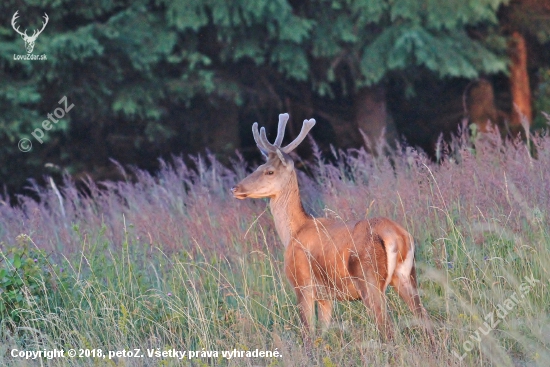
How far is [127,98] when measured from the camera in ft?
38.1

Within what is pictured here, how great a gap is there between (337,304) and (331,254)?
0.57 meters

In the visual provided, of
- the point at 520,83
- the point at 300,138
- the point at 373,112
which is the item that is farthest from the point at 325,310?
the point at 520,83

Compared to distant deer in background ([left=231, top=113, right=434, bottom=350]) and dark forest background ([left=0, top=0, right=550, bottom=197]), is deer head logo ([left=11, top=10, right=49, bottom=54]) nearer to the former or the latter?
dark forest background ([left=0, top=0, right=550, bottom=197])

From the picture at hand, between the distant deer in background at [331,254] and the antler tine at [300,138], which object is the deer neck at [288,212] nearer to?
the distant deer in background at [331,254]

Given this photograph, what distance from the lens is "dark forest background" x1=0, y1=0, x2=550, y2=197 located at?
443 inches

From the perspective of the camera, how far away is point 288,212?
6207 millimetres

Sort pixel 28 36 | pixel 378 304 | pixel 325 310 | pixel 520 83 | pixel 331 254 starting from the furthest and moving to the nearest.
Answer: pixel 520 83
pixel 28 36
pixel 325 310
pixel 331 254
pixel 378 304

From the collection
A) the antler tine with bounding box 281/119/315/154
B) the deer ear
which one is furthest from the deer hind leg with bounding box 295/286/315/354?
the antler tine with bounding box 281/119/315/154

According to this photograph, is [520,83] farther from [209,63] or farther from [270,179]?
[270,179]

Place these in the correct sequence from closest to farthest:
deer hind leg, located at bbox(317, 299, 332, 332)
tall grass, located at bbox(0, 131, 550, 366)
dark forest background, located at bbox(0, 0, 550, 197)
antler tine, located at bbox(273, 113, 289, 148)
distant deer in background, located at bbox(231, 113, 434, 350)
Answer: tall grass, located at bbox(0, 131, 550, 366), distant deer in background, located at bbox(231, 113, 434, 350), deer hind leg, located at bbox(317, 299, 332, 332), antler tine, located at bbox(273, 113, 289, 148), dark forest background, located at bbox(0, 0, 550, 197)

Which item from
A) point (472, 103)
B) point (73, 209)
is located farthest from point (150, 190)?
point (472, 103)

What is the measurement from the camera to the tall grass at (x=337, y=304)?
506cm

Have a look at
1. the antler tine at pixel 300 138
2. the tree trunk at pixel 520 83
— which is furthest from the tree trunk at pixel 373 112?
→ the antler tine at pixel 300 138

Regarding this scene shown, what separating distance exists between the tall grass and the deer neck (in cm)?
16
